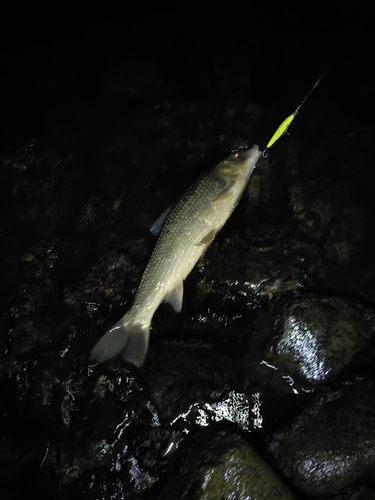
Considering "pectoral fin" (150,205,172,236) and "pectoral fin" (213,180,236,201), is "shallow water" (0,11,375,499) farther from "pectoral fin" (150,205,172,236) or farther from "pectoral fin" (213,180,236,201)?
"pectoral fin" (213,180,236,201)

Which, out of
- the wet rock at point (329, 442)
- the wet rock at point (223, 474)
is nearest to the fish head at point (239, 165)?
the wet rock at point (329, 442)

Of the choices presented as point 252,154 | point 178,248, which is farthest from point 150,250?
point 252,154

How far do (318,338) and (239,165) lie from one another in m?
1.88

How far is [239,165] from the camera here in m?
3.65

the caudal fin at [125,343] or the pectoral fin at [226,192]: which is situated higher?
the pectoral fin at [226,192]

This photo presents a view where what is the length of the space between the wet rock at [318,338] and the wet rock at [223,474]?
2.61 ft

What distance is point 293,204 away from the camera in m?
3.88

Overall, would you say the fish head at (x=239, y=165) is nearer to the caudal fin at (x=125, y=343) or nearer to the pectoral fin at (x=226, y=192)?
the pectoral fin at (x=226, y=192)

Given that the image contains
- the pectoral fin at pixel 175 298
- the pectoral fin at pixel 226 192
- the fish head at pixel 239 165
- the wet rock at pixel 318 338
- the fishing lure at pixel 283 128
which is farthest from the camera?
the fishing lure at pixel 283 128

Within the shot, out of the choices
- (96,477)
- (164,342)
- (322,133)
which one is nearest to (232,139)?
(322,133)

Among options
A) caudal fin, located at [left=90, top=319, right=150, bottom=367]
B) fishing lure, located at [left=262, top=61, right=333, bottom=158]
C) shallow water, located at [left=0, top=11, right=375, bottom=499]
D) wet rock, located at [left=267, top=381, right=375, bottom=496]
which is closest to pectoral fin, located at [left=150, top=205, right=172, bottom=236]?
shallow water, located at [left=0, top=11, right=375, bottom=499]

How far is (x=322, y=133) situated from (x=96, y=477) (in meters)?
4.51

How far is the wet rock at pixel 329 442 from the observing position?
268 cm

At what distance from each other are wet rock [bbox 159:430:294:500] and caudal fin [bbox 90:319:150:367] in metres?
0.90
